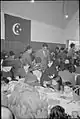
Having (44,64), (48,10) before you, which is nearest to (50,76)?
(44,64)

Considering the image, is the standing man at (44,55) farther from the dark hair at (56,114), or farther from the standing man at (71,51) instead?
the dark hair at (56,114)

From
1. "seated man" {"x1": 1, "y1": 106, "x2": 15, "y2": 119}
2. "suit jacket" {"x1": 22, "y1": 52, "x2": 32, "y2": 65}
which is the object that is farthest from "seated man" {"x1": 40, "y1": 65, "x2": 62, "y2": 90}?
"seated man" {"x1": 1, "y1": 106, "x2": 15, "y2": 119}

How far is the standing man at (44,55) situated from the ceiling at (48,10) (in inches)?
5.1

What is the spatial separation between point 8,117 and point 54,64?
43cm

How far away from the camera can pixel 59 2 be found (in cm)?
64

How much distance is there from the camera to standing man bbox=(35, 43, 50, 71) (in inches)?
24.5

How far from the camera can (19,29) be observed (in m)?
0.56

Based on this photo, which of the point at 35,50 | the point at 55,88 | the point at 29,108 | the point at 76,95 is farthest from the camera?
the point at 55,88

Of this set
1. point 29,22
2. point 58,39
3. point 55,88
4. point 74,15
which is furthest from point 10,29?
point 55,88

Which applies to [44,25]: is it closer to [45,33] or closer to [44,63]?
[45,33]

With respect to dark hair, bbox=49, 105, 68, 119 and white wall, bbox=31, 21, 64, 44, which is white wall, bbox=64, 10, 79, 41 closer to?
white wall, bbox=31, 21, 64, 44

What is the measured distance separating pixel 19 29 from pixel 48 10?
18cm

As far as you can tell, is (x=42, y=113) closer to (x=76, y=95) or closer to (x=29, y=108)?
(x=29, y=108)

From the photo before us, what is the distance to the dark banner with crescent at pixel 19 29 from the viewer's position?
0.50m
